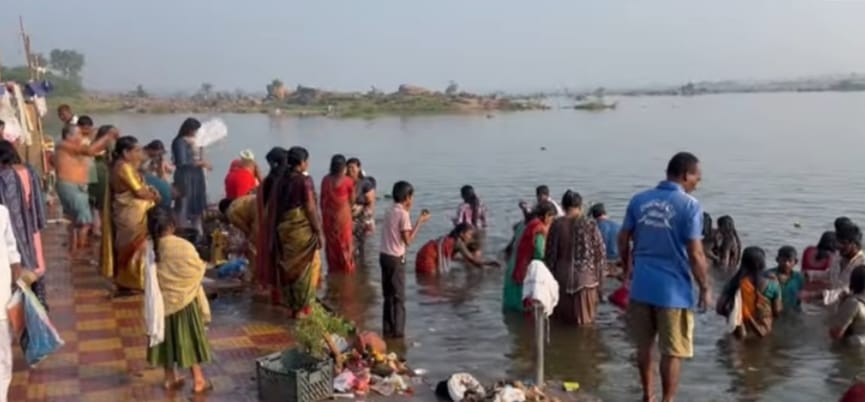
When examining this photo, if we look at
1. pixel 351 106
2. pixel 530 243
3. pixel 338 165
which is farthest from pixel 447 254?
pixel 351 106

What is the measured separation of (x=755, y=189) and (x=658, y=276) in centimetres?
1897

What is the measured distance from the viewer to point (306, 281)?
27.5 feet

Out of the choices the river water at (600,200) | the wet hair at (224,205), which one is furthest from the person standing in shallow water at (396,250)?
the wet hair at (224,205)

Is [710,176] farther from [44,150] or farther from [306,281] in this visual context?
[306,281]

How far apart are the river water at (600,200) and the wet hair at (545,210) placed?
1141 mm

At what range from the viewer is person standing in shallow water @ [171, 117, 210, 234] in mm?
11141

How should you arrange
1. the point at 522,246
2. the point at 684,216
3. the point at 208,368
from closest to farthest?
1. the point at 684,216
2. the point at 208,368
3. the point at 522,246

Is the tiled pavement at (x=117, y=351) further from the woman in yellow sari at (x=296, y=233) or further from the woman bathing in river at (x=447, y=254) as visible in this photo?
the woman bathing in river at (x=447, y=254)

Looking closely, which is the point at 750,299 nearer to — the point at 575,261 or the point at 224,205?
the point at 575,261

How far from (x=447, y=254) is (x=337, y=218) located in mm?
1909

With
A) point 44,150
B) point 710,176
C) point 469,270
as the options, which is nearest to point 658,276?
point 469,270

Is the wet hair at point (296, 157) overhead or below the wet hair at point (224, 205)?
overhead

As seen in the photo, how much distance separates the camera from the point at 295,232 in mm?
8227

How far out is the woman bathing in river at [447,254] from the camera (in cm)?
1181
